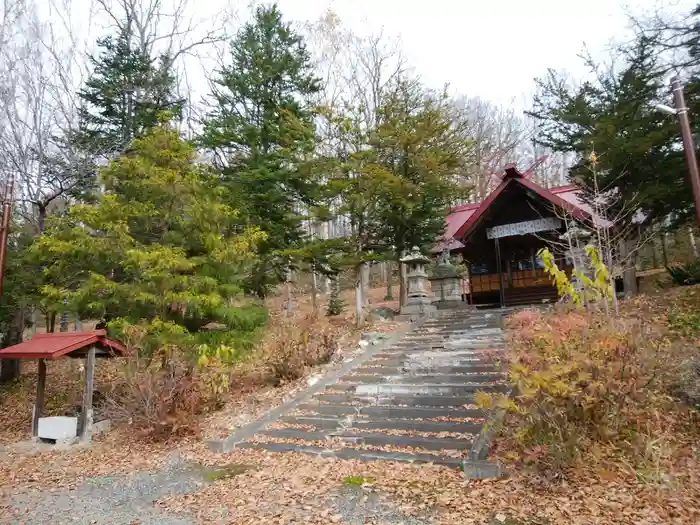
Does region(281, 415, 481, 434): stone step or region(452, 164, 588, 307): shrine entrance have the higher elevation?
region(452, 164, 588, 307): shrine entrance

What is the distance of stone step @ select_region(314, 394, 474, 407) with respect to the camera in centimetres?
779

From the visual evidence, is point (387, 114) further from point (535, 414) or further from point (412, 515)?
point (412, 515)

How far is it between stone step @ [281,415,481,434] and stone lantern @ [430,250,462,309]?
9070 mm

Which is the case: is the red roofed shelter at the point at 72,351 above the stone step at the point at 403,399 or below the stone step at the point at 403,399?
above

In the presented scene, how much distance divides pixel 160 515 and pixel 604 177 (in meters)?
14.5

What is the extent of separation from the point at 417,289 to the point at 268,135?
24.9 feet

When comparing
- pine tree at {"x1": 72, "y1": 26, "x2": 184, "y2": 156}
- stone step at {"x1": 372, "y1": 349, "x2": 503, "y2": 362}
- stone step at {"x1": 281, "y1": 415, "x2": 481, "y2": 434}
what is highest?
pine tree at {"x1": 72, "y1": 26, "x2": 184, "y2": 156}

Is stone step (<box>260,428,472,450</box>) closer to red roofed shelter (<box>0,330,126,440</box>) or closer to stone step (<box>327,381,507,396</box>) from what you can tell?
stone step (<box>327,381,507,396</box>)

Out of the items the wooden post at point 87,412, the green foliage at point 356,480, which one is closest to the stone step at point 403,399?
the green foliage at point 356,480

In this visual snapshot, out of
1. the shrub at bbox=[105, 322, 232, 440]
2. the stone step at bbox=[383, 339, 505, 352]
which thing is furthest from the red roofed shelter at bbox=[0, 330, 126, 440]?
the stone step at bbox=[383, 339, 505, 352]

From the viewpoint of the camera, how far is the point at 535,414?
5.30m

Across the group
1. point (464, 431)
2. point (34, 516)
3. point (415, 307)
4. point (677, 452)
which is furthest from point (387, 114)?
point (34, 516)

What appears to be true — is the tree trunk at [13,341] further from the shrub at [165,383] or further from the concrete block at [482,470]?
the concrete block at [482,470]

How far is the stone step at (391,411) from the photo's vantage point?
7320mm
